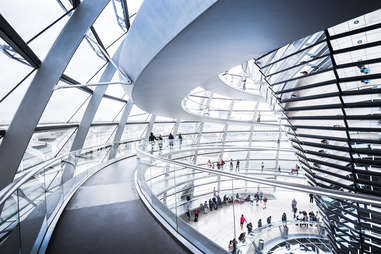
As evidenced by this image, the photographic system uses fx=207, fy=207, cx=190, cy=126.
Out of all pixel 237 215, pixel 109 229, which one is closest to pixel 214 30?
pixel 109 229

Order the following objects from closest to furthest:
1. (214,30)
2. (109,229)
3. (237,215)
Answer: (109,229)
(214,30)
(237,215)

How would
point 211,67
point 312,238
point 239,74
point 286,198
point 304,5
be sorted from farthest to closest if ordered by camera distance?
1. point 286,198
2. point 239,74
3. point 312,238
4. point 211,67
5. point 304,5

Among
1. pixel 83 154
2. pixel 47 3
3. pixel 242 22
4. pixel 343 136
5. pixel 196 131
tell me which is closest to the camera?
pixel 242 22

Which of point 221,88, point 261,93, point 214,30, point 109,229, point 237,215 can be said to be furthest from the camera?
point 237,215

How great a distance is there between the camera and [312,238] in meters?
10.6

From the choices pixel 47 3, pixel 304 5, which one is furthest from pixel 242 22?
pixel 47 3

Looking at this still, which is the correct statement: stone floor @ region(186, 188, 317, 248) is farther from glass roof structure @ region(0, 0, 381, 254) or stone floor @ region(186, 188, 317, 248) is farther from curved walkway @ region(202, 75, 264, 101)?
curved walkway @ region(202, 75, 264, 101)

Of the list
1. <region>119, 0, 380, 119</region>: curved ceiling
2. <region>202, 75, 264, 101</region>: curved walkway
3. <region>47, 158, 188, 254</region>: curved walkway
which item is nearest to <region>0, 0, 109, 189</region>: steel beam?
<region>119, 0, 380, 119</region>: curved ceiling

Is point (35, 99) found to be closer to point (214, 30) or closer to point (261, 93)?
point (214, 30)

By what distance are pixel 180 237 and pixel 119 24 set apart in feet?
25.3

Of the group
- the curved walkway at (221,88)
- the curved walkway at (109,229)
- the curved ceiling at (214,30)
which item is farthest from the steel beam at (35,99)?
the curved walkway at (221,88)

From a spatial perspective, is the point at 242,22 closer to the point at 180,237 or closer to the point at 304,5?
the point at 304,5

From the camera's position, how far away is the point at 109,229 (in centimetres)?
332

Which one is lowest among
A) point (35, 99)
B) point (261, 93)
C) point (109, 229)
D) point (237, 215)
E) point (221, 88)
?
point (237, 215)
